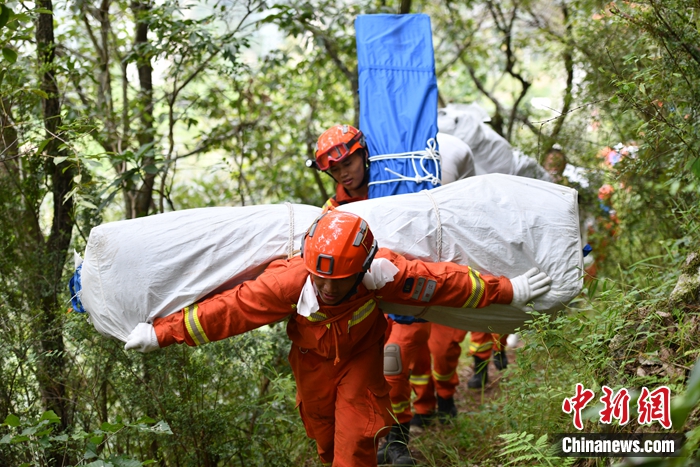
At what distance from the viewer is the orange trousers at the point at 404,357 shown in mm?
4184

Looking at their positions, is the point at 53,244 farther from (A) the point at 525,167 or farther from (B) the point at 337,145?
(A) the point at 525,167

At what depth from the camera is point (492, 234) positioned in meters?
3.29

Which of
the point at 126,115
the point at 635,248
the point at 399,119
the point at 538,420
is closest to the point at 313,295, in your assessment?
the point at 538,420

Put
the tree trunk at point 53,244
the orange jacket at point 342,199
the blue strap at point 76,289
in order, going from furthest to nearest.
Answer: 1. the orange jacket at point 342,199
2. the tree trunk at point 53,244
3. the blue strap at point 76,289

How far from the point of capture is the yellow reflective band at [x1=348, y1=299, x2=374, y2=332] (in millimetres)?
3182

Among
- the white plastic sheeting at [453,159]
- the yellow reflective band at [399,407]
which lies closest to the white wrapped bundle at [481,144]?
the white plastic sheeting at [453,159]

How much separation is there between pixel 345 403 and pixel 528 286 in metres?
1.05

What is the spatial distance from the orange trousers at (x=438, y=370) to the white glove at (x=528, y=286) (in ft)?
4.80

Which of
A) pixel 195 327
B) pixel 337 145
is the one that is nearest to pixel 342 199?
pixel 337 145

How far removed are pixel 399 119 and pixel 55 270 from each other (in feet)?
7.45

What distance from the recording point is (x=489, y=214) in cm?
332

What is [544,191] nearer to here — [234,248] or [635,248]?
[234,248]

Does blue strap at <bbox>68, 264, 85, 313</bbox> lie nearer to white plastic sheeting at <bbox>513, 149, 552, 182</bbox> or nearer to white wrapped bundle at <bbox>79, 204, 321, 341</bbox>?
white wrapped bundle at <bbox>79, 204, 321, 341</bbox>

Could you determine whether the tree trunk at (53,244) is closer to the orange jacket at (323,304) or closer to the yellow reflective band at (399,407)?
the orange jacket at (323,304)
